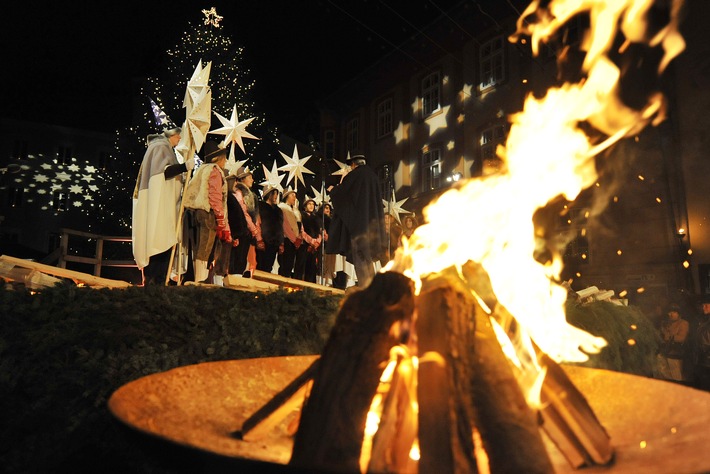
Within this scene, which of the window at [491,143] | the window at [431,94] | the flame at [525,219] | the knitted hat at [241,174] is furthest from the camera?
the window at [431,94]

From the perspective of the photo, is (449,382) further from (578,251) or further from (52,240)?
(52,240)

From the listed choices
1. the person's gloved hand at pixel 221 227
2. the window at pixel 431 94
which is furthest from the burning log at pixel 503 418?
the window at pixel 431 94

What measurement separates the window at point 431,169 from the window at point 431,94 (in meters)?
2.15

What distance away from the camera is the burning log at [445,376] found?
1.72 m

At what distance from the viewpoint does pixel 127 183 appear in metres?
20.7

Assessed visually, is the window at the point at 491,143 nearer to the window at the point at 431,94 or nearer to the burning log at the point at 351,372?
the window at the point at 431,94

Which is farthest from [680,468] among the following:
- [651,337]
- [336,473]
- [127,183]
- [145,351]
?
[127,183]

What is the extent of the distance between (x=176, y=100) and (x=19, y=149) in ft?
79.7

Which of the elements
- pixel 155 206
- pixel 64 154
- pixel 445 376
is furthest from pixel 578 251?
pixel 64 154

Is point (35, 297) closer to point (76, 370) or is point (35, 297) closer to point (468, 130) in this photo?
point (76, 370)

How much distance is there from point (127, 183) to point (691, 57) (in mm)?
22862

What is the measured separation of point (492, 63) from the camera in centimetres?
2189

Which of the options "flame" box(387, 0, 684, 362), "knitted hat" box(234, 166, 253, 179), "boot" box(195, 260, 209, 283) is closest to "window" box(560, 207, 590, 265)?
"knitted hat" box(234, 166, 253, 179)

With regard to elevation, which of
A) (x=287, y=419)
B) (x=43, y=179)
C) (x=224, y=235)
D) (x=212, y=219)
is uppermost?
(x=43, y=179)
